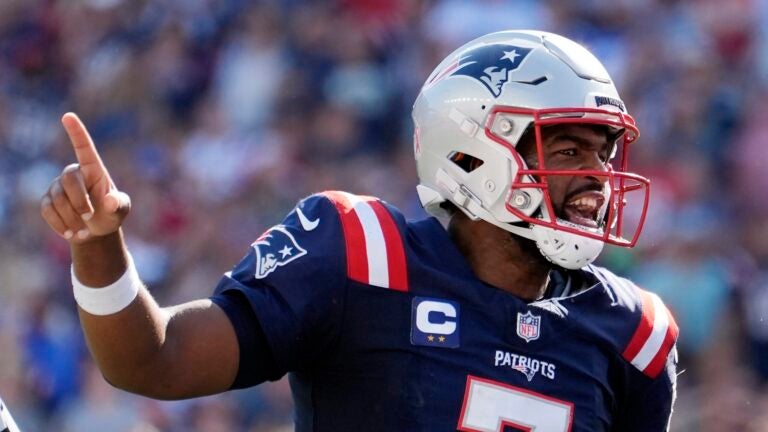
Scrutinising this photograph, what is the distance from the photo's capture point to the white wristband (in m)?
2.54

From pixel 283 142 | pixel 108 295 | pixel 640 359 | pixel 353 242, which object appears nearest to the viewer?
pixel 108 295

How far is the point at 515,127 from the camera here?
311cm

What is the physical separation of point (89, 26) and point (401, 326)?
20.4 feet

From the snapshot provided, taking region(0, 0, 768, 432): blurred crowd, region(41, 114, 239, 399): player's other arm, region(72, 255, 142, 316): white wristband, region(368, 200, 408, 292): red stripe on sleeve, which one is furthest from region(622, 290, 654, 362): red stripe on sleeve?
region(0, 0, 768, 432): blurred crowd

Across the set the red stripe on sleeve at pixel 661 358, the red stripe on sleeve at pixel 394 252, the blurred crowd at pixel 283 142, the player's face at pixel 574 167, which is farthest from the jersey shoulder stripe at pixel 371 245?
the blurred crowd at pixel 283 142

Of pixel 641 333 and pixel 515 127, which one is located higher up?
pixel 515 127

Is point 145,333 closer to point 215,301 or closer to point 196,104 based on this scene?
point 215,301

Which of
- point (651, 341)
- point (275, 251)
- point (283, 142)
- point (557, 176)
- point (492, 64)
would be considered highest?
point (283, 142)

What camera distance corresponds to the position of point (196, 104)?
805cm

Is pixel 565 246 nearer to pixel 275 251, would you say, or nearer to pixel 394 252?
pixel 394 252

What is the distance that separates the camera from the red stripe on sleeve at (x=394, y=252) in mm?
2959

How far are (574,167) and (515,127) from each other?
0.16 metres

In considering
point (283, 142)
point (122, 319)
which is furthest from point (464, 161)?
point (283, 142)

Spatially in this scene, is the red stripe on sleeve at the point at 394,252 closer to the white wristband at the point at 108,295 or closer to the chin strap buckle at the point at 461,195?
the chin strap buckle at the point at 461,195
